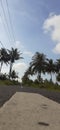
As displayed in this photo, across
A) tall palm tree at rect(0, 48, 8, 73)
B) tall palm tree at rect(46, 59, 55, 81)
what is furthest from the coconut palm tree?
tall palm tree at rect(46, 59, 55, 81)

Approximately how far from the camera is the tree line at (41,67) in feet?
293

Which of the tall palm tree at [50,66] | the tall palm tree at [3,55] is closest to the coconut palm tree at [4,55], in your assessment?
the tall palm tree at [3,55]

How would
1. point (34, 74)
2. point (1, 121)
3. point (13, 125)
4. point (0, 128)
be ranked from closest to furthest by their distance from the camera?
point (0, 128) → point (13, 125) → point (1, 121) → point (34, 74)

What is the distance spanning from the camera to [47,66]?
94.4 metres

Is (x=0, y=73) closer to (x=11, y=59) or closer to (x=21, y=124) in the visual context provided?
(x=11, y=59)

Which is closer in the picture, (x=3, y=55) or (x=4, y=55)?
(x=4, y=55)

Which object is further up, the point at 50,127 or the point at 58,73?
the point at 58,73

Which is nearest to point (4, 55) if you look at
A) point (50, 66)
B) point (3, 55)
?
point (3, 55)

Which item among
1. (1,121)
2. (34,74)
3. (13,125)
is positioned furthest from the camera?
(34,74)

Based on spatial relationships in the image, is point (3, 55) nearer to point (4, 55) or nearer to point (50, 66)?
point (4, 55)

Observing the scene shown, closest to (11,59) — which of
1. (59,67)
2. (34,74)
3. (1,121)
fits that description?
(34,74)

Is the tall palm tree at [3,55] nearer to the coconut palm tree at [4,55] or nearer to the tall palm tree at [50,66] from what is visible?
the coconut palm tree at [4,55]

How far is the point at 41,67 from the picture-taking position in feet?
294

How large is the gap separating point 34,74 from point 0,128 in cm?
8733
